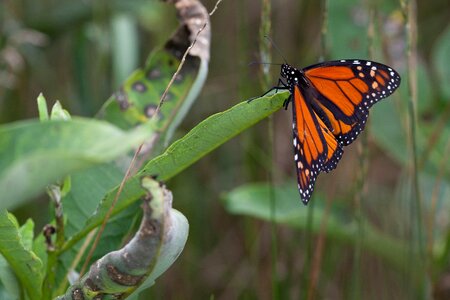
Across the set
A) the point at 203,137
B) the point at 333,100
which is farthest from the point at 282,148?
the point at 203,137

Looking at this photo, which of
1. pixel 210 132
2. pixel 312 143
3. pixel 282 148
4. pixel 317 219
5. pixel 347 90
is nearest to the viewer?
pixel 210 132

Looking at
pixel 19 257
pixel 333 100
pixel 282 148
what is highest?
pixel 333 100

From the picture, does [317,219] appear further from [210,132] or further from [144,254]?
[144,254]

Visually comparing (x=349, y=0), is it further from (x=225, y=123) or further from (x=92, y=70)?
(x=225, y=123)

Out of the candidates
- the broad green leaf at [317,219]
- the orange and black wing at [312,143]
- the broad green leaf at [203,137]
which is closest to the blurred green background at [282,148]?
the broad green leaf at [317,219]

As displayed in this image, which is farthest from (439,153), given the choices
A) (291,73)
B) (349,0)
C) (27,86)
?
(27,86)

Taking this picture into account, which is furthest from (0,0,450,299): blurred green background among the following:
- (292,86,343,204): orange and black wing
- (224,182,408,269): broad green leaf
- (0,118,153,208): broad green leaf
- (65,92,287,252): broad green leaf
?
(0,118,153,208): broad green leaf
